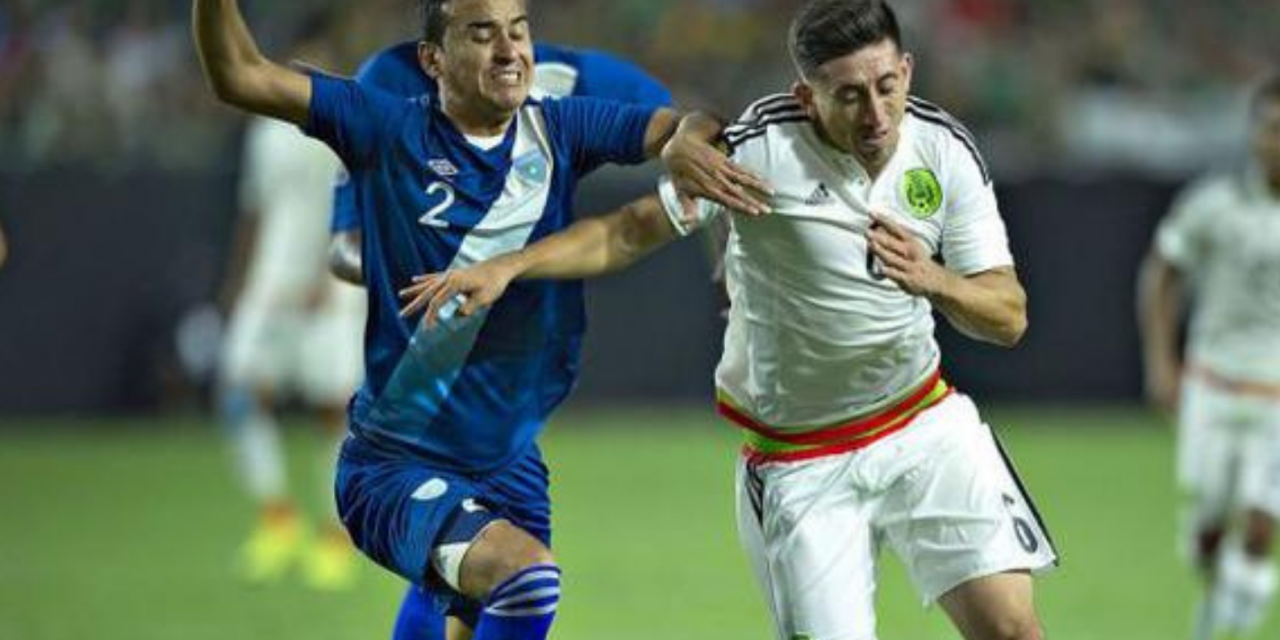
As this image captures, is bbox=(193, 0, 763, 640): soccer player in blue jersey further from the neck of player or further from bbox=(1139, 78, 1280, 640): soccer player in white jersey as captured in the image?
bbox=(1139, 78, 1280, 640): soccer player in white jersey

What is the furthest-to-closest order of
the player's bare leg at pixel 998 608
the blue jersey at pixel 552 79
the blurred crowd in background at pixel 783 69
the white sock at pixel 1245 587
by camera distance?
the blurred crowd in background at pixel 783 69, the white sock at pixel 1245 587, the blue jersey at pixel 552 79, the player's bare leg at pixel 998 608

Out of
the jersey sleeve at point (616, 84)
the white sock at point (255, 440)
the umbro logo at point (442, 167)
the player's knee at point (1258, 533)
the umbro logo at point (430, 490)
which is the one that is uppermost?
the jersey sleeve at point (616, 84)

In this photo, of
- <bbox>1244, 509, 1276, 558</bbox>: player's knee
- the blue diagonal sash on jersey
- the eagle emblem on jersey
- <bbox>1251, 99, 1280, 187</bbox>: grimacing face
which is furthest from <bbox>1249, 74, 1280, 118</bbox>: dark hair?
the blue diagonal sash on jersey

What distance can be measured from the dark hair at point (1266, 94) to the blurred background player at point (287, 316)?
16.8 ft

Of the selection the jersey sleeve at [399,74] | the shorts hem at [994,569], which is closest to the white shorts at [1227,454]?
the shorts hem at [994,569]

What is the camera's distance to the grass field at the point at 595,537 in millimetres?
11266

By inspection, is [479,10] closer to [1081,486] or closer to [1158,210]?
[1081,486]

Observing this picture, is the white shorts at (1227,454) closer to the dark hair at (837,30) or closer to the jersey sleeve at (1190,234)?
the jersey sleeve at (1190,234)

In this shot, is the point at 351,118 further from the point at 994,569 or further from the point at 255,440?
the point at 255,440

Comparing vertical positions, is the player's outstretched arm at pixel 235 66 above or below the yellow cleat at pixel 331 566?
above

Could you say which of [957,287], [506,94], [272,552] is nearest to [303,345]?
[272,552]

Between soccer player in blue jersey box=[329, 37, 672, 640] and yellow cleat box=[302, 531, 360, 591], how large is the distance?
4752 mm

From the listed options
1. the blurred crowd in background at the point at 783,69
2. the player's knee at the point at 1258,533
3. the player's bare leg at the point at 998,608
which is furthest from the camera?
the blurred crowd in background at the point at 783,69

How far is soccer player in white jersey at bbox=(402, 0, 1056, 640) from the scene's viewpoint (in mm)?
6816
